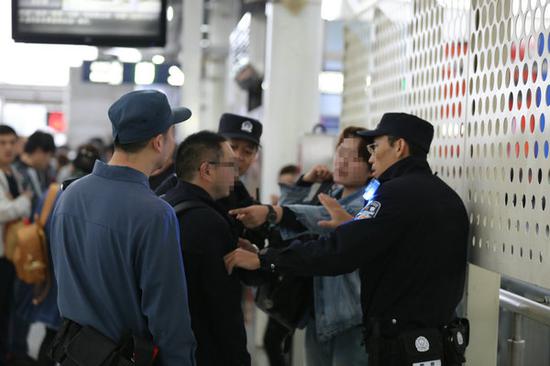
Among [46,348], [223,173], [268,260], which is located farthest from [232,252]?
[46,348]

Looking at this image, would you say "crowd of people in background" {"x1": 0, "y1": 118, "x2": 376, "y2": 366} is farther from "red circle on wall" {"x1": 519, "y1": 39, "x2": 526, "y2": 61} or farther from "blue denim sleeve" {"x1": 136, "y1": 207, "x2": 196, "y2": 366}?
"red circle on wall" {"x1": 519, "y1": 39, "x2": 526, "y2": 61}

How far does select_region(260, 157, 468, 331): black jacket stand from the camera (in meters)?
3.06

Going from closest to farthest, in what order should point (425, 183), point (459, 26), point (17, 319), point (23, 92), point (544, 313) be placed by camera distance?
1. point (544, 313)
2. point (425, 183)
3. point (459, 26)
4. point (17, 319)
5. point (23, 92)

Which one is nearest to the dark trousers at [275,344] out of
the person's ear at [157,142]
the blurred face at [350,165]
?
the blurred face at [350,165]

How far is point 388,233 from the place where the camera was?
3.05 meters

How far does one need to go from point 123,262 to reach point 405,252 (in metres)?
1.13

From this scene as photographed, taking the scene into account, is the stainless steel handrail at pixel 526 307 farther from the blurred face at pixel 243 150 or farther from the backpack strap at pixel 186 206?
the blurred face at pixel 243 150

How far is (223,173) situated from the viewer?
125 inches

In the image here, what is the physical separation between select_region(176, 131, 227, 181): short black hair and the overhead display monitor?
4044 mm

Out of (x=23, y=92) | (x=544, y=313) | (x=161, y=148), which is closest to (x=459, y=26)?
(x=544, y=313)

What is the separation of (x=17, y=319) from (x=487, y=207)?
444 cm

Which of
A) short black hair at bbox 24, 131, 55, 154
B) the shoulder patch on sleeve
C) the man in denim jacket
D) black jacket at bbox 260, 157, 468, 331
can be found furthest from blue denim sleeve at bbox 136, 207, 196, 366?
short black hair at bbox 24, 131, 55, 154

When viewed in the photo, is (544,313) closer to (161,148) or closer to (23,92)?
(161,148)

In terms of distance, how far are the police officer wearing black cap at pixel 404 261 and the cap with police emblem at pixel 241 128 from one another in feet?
4.12
